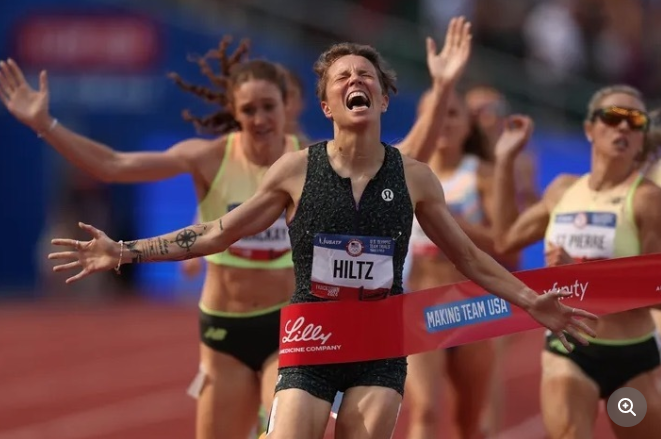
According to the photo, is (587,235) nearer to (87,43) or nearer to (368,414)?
(368,414)

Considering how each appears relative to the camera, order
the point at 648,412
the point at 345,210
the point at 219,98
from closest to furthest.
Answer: the point at 345,210, the point at 648,412, the point at 219,98

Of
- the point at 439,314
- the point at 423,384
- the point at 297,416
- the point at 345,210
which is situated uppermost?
Answer: the point at 345,210

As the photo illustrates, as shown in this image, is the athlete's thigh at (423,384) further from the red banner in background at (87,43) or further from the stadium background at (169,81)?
the red banner in background at (87,43)

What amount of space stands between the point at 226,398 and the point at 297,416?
1.70 metres

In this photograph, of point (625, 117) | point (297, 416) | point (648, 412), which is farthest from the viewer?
point (625, 117)

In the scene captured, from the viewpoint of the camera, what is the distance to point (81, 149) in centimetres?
705

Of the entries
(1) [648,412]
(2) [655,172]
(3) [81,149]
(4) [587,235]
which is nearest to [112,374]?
(2) [655,172]

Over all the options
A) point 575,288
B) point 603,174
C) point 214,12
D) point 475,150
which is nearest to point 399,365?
point 575,288

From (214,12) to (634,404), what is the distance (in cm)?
1441

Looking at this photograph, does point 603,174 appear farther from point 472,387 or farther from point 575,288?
point 472,387

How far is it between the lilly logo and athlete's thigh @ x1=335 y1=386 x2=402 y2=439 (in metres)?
0.26

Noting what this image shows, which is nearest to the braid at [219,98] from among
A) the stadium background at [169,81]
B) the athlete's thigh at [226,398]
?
the athlete's thigh at [226,398]

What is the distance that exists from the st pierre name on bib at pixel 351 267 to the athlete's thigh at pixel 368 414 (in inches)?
15.7

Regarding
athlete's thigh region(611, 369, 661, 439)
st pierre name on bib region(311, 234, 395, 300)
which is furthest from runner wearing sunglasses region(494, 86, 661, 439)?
st pierre name on bib region(311, 234, 395, 300)
